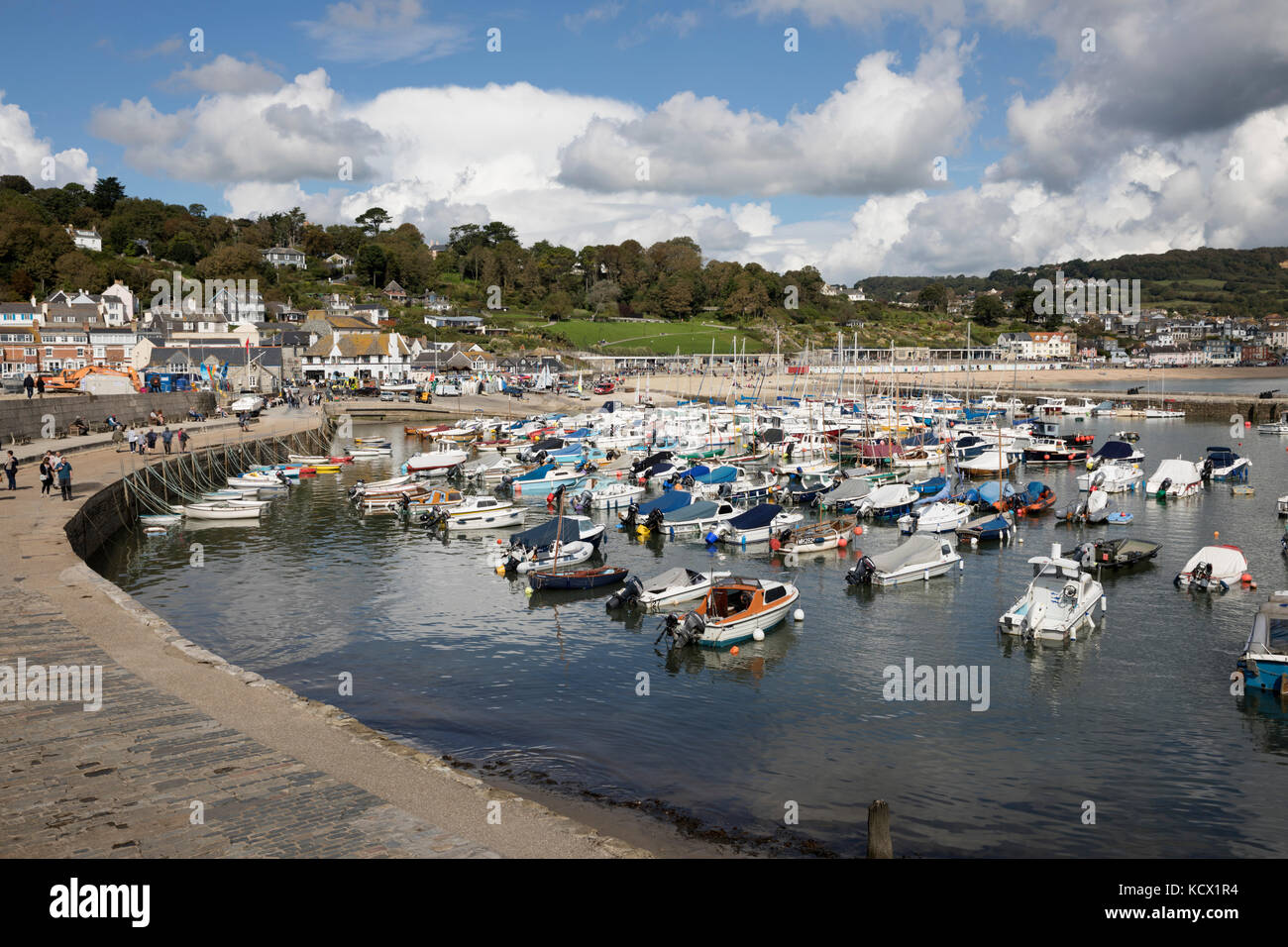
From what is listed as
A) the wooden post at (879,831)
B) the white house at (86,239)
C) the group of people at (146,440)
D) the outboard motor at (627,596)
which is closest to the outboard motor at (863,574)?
the outboard motor at (627,596)

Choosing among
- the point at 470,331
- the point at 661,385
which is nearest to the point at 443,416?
the point at 661,385

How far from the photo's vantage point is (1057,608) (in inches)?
985

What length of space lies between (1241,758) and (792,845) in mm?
9872

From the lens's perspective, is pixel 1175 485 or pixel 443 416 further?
pixel 443 416

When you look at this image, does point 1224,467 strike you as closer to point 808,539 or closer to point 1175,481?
point 1175,481

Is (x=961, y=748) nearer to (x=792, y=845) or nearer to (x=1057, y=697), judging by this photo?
(x=1057, y=697)

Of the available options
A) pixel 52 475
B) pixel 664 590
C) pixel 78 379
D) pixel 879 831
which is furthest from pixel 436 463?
pixel 879 831

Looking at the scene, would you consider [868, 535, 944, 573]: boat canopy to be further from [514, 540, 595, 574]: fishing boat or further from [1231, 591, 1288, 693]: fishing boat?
[1231, 591, 1288, 693]: fishing boat

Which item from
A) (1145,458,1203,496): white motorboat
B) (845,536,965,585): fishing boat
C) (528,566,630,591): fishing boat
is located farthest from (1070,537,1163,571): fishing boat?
(528,566,630,591): fishing boat

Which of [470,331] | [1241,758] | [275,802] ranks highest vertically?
[470,331]

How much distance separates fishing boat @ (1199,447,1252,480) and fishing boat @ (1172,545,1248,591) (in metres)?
23.5

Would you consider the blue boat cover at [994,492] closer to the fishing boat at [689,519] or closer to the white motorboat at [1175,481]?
the white motorboat at [1175,481]

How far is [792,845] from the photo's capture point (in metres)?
13.9
